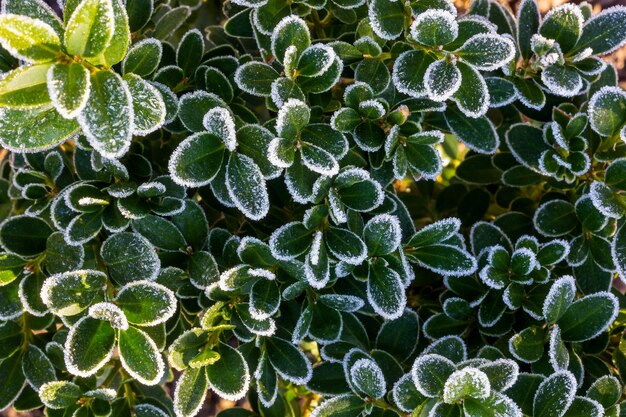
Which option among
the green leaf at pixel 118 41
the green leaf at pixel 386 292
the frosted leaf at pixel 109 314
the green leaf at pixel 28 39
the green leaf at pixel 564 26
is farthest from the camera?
the green leaf at pixel 564 26

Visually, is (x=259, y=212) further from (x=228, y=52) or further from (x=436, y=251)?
(x=228, y=52)

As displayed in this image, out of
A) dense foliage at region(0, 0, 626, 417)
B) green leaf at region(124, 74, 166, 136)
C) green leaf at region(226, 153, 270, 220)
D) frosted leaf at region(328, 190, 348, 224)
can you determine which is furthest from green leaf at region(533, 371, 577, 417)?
green leaf at region(124, 74, 166, 136)

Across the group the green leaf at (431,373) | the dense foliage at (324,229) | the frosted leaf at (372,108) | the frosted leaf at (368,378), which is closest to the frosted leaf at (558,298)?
the dense foliage at (324,229)

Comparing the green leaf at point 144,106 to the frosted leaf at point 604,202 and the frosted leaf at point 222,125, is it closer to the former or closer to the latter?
the frosted leaf at point 222,125

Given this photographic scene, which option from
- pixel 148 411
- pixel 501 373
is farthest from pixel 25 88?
pixel 501 373

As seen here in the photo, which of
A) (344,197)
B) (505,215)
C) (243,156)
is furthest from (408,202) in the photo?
(243,156)
